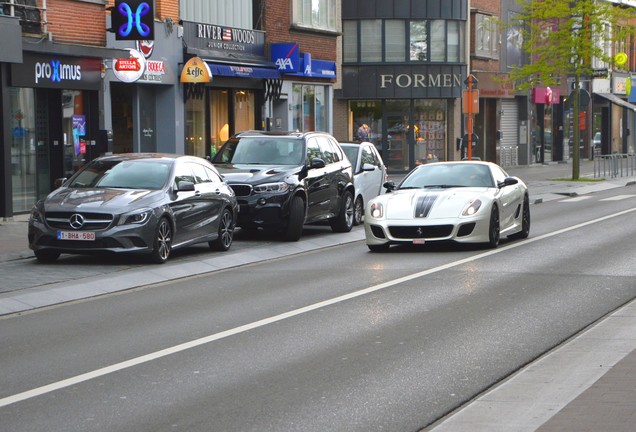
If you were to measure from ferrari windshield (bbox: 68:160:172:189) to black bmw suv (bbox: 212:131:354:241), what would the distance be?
8.64ft

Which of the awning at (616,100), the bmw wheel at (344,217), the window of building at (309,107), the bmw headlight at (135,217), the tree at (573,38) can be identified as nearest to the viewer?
the bmw headlight at (135,217)

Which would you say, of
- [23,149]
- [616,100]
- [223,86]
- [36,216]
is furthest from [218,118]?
[616,100]

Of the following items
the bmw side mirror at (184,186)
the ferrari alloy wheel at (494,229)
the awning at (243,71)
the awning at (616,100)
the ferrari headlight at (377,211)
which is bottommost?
the ferrari alloy wheel at (494,229)

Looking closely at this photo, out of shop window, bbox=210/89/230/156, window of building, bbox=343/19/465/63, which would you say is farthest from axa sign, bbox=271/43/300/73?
window of building, bbox=343/19/465/63

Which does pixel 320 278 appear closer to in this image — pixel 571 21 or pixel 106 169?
pixel 106 169

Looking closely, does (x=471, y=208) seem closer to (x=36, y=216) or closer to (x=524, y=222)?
(x=524, y=222)

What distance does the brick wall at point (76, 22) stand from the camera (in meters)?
25.8

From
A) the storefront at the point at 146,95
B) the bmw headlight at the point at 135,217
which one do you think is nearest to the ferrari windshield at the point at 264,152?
the bmw headlight at the point at 135,217

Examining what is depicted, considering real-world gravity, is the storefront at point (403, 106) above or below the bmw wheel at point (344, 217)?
above

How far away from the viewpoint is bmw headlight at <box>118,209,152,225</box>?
54.2 feet

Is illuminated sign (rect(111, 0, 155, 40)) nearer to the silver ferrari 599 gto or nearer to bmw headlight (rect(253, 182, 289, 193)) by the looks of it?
bmw headlight (rect(253, 182, 289, 193))

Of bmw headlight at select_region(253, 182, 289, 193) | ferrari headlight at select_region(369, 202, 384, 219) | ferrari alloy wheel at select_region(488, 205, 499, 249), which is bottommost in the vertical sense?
ferrari alloy wheel at select_region(488, 205, 499, 249)

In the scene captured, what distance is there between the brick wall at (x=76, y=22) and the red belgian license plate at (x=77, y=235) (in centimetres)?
1009

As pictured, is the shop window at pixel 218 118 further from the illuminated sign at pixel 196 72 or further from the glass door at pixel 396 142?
the glass door at pixel 396 142
